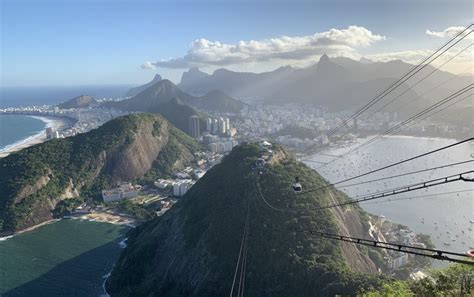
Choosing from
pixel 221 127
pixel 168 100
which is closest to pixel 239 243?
pixel 221 127

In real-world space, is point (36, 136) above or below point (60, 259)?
above

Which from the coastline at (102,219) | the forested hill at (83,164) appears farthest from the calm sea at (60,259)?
the forested hill at (83,164)

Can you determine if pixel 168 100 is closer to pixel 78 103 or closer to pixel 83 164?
pixel 78 103

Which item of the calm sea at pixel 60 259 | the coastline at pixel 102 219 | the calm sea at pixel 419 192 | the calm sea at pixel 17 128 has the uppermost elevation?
the calm sea at pixel 17 128

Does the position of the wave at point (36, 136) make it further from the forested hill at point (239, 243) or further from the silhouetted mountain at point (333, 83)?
the silhouetted mountain at point (333, 83)

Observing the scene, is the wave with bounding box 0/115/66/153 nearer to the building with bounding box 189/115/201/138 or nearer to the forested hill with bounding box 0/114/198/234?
the forested hill with bounding box 0/114/198/234

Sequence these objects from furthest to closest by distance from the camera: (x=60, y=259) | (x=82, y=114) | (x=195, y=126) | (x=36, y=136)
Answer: (x=82, y=114) → (x=36, y=136) → (x=195, y=126) → (x=60, y=259)

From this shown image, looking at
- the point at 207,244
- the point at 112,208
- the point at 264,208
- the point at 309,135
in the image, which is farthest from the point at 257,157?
the point at 309,135
